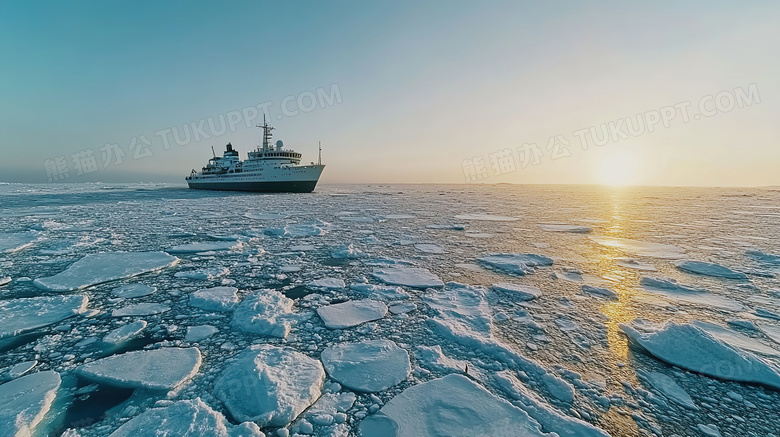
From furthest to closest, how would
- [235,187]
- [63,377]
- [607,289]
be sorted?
[235,187], [607,289], [63,377]

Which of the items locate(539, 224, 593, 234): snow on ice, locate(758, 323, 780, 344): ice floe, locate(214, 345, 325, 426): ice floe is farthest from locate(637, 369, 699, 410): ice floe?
locate(539, 224, 593, 234): snow on ice

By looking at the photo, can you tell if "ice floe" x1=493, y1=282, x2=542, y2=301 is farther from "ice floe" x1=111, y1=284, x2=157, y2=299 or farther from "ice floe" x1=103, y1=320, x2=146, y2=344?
"ice floe" x1=111, y1=284, x2=157, y2=299

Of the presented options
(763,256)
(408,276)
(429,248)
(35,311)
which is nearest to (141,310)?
(35,311)

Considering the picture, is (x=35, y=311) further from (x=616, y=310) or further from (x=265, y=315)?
(x=616, y=310)

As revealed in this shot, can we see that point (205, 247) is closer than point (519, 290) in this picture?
No

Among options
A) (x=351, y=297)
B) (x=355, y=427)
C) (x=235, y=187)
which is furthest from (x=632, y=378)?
(x=235, y=187)

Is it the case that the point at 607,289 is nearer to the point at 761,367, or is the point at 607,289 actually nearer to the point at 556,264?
the point at 556,264

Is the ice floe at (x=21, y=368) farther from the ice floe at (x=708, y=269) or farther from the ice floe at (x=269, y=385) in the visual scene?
the ice floe at (x=708, y=269)

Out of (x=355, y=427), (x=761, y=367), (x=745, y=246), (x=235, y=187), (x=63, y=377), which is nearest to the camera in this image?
(x=355, y=427)
